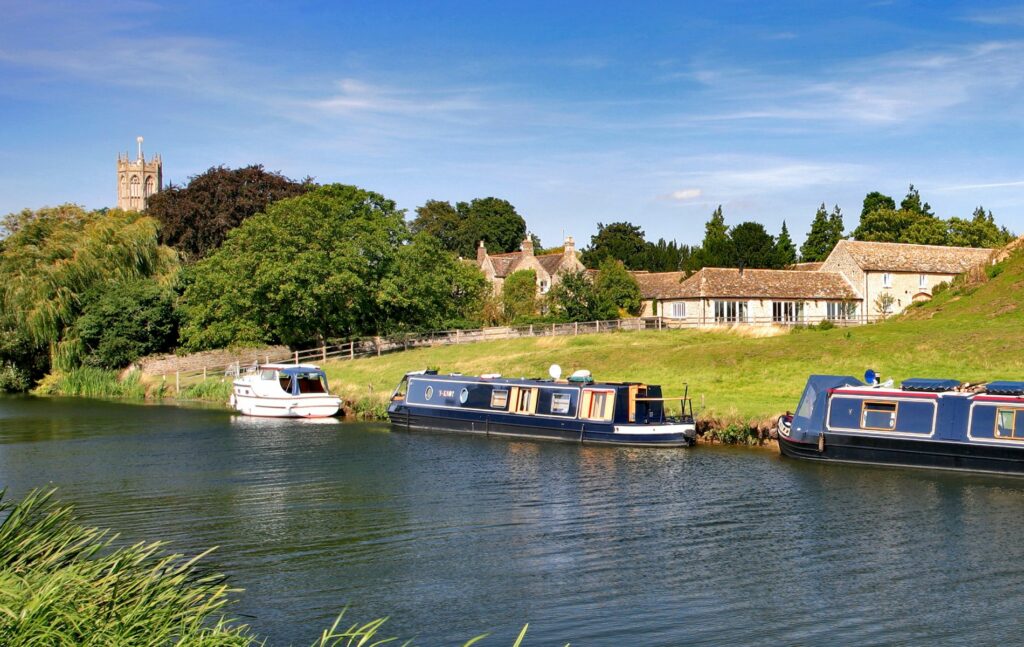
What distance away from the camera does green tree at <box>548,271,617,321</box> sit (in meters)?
69.8

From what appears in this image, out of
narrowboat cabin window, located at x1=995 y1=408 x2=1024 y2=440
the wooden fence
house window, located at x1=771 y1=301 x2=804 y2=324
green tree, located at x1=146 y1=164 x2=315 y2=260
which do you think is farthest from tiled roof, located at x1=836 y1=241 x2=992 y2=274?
narrowboat cabin window, located at x1=995 y1=408 x2=1024 y2=440

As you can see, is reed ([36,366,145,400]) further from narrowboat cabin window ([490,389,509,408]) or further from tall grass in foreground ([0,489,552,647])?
tall grass in foreground ([0,489,552,647])

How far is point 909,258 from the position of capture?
77.5 metres

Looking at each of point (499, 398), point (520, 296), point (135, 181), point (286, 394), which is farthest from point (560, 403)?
point (135, 181)

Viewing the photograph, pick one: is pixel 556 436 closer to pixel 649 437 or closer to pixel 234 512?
pixel 649 437

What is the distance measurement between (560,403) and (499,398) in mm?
2904

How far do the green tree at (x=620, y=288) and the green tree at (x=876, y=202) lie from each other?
45.6m

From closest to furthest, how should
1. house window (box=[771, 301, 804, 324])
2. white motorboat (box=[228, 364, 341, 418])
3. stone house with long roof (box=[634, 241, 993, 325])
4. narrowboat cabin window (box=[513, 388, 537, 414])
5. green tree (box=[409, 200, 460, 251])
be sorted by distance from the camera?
narrowboat cabin window (box=[513, 388, 537, 414]) < white motorboat (box=[228, 364, 341, 418]) < stone house with long roof (box=[634, 241, 993, 325]) < house window (box=[771, 301, 804, 324]) < green tree (box=[409, 200, 460, 251])

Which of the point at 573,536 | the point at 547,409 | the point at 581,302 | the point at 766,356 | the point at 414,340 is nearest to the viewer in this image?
the point at 573,536

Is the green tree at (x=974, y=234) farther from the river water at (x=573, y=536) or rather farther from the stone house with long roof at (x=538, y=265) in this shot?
the river water at (x=573, y=536)

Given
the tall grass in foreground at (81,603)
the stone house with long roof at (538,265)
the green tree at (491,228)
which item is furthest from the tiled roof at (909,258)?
the tall grass in foreground at (81,603)

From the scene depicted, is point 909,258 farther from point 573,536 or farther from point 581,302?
point 573,536

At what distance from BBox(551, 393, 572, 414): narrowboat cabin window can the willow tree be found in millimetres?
35207

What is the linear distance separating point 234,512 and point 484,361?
97.9 feet
